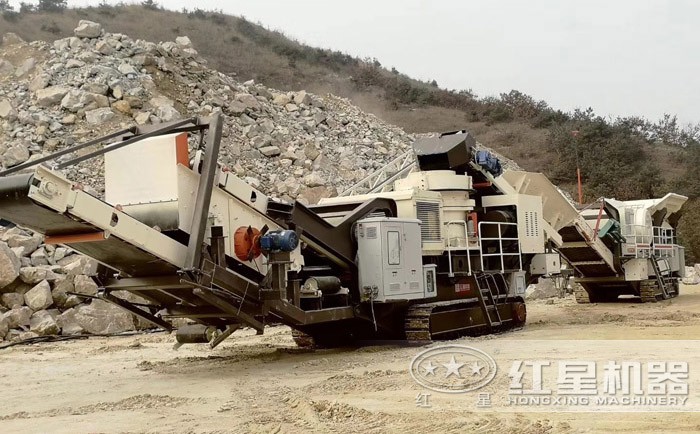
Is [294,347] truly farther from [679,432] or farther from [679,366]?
[679,432]

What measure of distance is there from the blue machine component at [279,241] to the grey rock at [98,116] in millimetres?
16127

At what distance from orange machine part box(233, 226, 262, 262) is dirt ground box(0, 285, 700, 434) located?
1344 mm

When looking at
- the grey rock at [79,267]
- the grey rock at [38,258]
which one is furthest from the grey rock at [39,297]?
the grey rock at [38,258]

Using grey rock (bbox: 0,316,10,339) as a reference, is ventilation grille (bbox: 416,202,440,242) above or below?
above

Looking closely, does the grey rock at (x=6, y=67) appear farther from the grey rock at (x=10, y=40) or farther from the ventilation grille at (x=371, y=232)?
the ventilation grille at (x=371, y=232)

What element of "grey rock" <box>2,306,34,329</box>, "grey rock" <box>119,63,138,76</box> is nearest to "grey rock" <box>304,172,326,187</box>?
"grey rock" <box>119,63,138,76</box>

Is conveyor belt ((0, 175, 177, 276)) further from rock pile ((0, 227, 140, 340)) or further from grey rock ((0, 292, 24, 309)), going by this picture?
grey rock ((0, 292, 24, 309))

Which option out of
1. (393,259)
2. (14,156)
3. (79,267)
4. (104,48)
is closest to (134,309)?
(393,259)

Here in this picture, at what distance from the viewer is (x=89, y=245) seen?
8.86m

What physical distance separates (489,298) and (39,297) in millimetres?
7960

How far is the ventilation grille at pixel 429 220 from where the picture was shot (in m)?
12.1

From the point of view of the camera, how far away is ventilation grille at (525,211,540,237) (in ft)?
45.4

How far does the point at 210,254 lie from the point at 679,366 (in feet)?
16.1

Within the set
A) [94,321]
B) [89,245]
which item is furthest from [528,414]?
[94,321]
